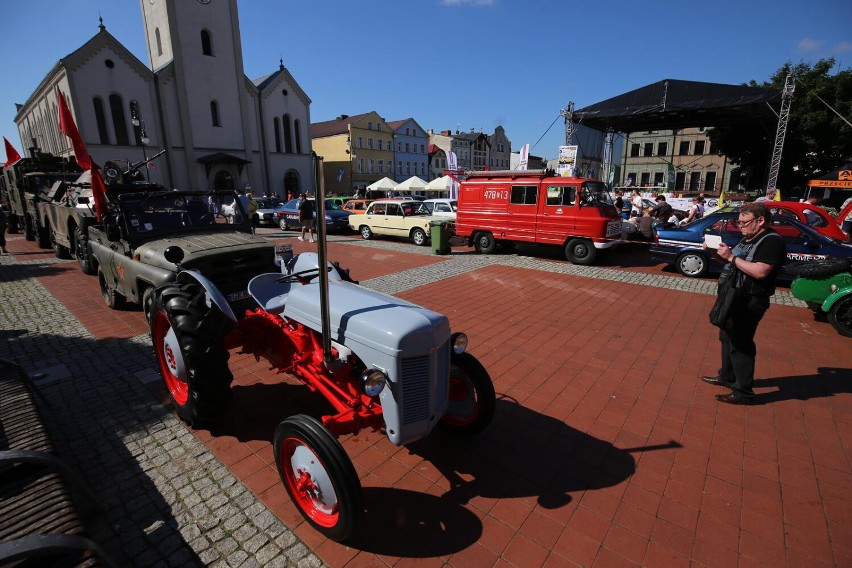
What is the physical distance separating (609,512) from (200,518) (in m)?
2.81

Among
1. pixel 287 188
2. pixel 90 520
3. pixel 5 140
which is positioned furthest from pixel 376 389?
pixel 287 188

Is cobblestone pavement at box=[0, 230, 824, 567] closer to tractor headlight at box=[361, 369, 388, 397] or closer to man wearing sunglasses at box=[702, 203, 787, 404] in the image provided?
tractor headlight at box=[361, 369, 388, 397]

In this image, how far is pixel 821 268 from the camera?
6.21 metres

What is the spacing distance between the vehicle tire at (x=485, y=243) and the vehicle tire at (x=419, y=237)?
6.88 feet

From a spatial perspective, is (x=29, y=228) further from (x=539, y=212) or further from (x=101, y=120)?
(x=539, y=212)

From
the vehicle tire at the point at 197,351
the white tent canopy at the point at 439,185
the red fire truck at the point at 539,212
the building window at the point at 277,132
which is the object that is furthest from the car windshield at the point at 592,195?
the building window at the point at 277,132

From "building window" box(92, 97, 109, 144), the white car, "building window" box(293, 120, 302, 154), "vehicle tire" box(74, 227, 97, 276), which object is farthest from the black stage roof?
"building window" box(92, 97, 109, 144)

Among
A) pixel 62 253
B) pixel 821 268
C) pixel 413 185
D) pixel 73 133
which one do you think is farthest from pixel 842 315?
pixel 413 185

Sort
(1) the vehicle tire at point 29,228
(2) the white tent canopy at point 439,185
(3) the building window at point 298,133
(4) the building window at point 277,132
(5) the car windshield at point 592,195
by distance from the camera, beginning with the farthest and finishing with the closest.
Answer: (3) the building window at point 298,133
(4) the building window at point 277,132
(2) the white tent canopy at point 439,185
(1) the vehicle tire at point 29,228
(5) the car windshield at point 592,195

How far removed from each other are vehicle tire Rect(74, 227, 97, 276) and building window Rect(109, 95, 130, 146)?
21352 mm

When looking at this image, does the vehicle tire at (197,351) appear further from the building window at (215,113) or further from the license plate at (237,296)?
the building window at (215,113)

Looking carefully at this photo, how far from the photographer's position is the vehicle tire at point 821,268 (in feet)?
20.1

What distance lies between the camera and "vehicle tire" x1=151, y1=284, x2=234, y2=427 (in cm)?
316

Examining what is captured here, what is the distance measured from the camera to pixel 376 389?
96.4 inches
